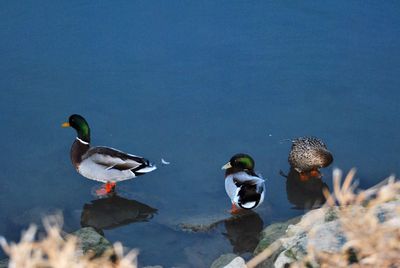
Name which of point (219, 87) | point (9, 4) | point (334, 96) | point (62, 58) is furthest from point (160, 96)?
point (9, 4)

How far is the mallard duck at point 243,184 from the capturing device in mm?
5977

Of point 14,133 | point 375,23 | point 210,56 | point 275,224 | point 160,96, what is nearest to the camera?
point 275,224

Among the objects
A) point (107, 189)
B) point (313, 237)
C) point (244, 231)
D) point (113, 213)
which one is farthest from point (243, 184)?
point (313, 237)

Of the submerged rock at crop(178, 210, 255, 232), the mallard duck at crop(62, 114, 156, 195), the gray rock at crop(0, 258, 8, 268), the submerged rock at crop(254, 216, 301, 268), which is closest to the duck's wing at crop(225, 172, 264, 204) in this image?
the submerged rock at crop(178, 210, 255, 232)

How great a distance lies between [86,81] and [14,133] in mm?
995

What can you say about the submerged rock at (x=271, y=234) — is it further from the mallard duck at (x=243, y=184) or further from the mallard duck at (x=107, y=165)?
the mallard duck at (x=107, y=165)

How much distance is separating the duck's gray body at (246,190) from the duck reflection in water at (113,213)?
26.2 inches

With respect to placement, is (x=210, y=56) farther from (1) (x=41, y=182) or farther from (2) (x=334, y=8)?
(1) (x=41, y=182)

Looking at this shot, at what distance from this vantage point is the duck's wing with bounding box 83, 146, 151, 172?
6281 millimetres

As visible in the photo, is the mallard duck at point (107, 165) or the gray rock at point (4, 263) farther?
the mallard duck at point (107, 165)

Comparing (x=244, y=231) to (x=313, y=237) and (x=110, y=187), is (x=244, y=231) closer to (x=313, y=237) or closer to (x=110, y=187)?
(x=110, y=187)

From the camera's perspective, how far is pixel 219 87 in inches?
290

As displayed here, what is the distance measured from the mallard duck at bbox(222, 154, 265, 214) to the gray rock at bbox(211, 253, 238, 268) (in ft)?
2.18

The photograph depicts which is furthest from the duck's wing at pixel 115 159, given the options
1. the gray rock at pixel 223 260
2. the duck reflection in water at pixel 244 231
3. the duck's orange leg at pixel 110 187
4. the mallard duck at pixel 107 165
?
the gray rock at pixel 223 260
